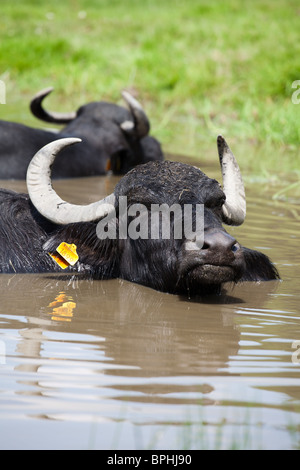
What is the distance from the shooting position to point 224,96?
13.2m

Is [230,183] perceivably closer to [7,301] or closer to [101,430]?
[7,301]

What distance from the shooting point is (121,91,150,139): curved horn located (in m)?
9.35

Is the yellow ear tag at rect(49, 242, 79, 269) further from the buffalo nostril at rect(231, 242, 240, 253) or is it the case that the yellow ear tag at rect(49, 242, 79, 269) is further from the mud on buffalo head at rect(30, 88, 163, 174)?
the mud on buffalo head at rect(30, 88, 163, 174)

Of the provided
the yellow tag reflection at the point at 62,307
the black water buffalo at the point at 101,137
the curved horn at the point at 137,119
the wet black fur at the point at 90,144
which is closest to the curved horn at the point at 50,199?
the yellow tag reflection at the point at 62,307

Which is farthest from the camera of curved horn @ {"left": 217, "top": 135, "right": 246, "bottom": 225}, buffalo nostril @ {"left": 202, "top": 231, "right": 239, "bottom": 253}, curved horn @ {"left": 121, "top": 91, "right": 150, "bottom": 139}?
curved horn @ {"left": 121, "top": 91, "right": 150, "bottom": 139}

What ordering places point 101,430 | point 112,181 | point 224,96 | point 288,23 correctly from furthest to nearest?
point 288,23 → point 224,96 → point 112,181 → point 101,430

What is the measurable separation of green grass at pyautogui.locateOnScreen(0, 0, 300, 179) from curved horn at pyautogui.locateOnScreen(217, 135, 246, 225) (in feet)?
11.8

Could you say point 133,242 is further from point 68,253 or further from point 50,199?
point 50,199

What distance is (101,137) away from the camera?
31.7ft

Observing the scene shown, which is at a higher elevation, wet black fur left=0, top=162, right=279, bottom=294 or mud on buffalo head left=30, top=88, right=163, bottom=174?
mud on buffalo head left=30, top=88, right=163, bottom=174

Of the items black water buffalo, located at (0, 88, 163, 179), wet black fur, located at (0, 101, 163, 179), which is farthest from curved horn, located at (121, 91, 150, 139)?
wet black fur, located at (0, 101, 163, 179)
